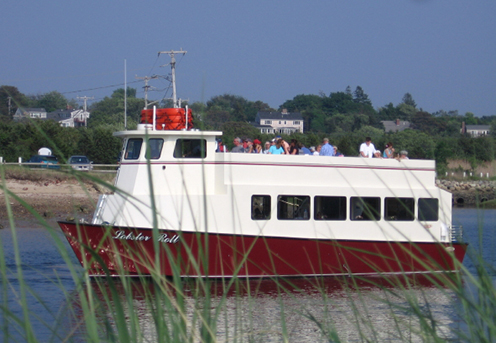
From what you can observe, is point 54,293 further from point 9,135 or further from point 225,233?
point 9,135

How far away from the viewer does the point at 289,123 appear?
11031cm

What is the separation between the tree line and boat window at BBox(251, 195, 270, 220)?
4.64 feet

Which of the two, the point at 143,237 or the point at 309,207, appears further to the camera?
the point at 309,207

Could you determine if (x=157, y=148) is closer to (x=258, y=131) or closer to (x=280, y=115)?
(x=258, y=131)

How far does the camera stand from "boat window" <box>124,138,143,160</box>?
12000 millimetres

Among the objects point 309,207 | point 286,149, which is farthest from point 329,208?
point 286,149

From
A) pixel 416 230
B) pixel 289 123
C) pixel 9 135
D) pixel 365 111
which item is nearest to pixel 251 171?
pixel 416 230

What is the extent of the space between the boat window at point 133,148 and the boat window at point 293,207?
297 centimetres

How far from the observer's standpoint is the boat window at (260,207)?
37.9ft

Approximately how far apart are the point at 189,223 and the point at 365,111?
91820 mm

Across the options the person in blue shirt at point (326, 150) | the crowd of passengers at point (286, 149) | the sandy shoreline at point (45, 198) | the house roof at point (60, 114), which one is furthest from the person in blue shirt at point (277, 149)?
the house roof at point (60, 114)

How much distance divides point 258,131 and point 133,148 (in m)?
43.6

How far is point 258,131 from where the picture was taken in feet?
182

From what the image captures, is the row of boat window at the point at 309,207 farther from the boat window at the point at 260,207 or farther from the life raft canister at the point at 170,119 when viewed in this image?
the life raft canister at the point at 170,119
